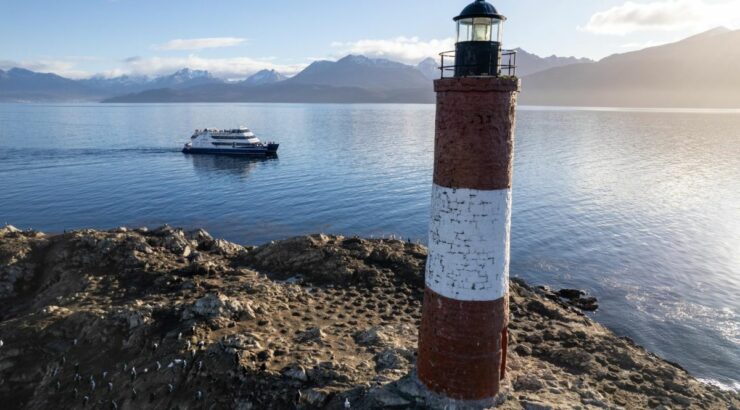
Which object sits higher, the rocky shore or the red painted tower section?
the red painted tower section

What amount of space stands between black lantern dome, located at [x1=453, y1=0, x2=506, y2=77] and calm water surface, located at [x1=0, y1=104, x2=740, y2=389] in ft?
72.1

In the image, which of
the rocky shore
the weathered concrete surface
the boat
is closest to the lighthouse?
the weathered concrete surface

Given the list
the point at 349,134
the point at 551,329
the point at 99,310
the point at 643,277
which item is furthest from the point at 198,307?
the point at 349,134

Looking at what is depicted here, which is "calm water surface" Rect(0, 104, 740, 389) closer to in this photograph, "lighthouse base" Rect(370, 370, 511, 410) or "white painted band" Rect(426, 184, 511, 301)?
"lighthouse base" Rect(370, 370, 511, 410)

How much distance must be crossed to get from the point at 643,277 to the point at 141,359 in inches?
1343

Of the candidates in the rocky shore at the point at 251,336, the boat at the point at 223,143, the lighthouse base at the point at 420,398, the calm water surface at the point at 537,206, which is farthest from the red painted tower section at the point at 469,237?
the boat at the point at 223,143

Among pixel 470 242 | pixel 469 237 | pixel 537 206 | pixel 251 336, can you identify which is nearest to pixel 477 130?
pixel 469 237

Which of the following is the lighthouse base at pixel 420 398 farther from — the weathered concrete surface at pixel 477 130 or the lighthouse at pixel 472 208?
the weathered concrete surface at pixel 477 130

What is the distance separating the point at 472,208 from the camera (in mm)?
11984

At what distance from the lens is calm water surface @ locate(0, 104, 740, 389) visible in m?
31.8

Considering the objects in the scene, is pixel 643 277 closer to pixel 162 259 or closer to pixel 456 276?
pixel 456 276

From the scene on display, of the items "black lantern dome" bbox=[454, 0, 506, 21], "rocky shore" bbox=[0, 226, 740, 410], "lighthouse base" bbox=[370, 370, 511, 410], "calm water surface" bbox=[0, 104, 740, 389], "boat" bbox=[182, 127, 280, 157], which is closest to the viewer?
"black lantern dome" bbox=[454, 0, 506, 21]

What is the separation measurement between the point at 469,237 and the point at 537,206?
1756 inches

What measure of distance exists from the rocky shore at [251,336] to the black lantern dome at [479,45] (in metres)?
9.11
